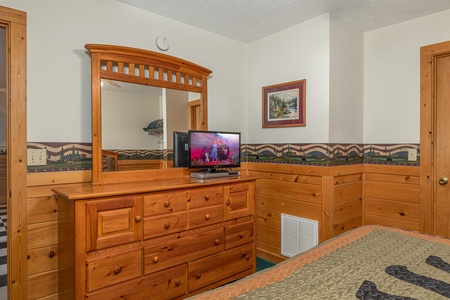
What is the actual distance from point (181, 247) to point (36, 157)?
1.19 m

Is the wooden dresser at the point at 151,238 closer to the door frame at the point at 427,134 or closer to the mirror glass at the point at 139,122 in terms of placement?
the mirror glass at the point at 139,122

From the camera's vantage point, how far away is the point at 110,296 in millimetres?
1795

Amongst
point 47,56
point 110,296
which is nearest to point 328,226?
point 110,296

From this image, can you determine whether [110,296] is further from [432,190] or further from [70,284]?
[432,190]

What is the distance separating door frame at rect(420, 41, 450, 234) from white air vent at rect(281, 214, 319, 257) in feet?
3.27

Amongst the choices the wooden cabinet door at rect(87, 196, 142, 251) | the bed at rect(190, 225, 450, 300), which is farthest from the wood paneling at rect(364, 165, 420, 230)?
the wooden cabinet door at rect(87, 196, 142, 251)

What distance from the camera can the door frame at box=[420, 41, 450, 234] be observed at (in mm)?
2604

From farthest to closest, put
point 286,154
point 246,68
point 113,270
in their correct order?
point 246,68, point 286,154, point 113,270

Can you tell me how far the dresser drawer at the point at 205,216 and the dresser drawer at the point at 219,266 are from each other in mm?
278

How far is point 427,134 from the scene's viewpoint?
8.61ft

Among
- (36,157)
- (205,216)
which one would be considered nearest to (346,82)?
(205,216)

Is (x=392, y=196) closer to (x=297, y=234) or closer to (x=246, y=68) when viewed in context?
(x=297, y=234)

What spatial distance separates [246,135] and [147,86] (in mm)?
1338

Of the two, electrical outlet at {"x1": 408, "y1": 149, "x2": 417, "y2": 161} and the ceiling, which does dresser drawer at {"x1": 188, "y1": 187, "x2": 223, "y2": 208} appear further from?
electrical outlet at {"x1": 408, "y1": 149, "x2": 417, "y2": 161}
